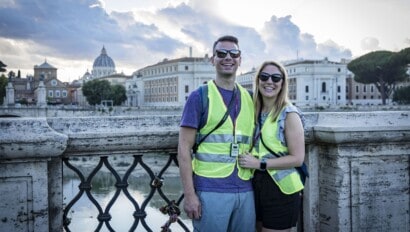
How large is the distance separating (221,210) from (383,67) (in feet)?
212

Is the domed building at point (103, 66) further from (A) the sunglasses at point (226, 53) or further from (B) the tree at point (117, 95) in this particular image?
(A) the sunglasses at point (226, 53)

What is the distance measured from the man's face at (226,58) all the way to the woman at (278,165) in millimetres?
355

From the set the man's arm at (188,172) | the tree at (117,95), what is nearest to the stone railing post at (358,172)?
the man's arm at (188,172)

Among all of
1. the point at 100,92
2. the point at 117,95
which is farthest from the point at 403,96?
the point at 100,92

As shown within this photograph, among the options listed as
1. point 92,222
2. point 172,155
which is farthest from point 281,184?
point 92,222

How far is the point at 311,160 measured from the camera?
10.8 ft

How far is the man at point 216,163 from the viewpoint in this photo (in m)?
2.47

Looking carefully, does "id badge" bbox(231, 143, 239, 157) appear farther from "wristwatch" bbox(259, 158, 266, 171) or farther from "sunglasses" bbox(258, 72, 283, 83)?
"sunglasses" bbox(258, 72, 283, 83)

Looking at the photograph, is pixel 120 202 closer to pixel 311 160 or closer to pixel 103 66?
pixel 311 160

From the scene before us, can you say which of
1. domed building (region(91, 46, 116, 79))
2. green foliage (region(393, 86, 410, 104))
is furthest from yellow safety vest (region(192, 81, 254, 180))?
domed building (region(91, 46, 116, 79))

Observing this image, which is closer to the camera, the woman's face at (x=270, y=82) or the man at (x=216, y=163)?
the man at (x=216, y=163)

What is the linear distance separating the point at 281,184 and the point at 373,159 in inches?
39.2

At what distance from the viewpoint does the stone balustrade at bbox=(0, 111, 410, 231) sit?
8.27ft

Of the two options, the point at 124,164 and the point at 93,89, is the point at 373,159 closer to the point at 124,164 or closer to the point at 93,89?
the point at 124,164
